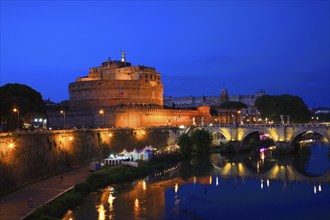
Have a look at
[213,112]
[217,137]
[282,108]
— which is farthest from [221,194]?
[213,112]

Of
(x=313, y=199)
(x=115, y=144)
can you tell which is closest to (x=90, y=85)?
(x=115, y=144)

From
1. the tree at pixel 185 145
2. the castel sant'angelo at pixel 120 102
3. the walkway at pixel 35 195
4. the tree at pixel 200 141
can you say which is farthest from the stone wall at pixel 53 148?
the castel sant'angelo at pixel 120 102

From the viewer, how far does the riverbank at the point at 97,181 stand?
17.4 metres

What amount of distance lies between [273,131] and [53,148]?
2321 cm

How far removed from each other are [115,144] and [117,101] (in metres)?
17.6

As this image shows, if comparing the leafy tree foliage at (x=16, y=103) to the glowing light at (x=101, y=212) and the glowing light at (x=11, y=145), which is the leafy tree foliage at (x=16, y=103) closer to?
the glowing light at (x=11, y=145)

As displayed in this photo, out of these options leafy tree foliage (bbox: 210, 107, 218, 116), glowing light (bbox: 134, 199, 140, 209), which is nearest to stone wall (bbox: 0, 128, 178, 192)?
glowing light (bbox: 134, 199, 140, 209)

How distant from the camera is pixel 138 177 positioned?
27.9 m

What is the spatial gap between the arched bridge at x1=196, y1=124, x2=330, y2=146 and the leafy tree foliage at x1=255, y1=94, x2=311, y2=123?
6422mm

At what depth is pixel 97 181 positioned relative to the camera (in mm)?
24000

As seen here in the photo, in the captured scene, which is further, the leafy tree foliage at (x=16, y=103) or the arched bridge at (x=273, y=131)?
the arched bridge at (x=273, y=131)

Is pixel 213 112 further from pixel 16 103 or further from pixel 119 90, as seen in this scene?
pixel 16 103

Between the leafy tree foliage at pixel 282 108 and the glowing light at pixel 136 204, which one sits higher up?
the leafy tree foliage at pixel 282 108

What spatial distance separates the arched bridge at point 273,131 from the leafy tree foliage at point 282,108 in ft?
21.1
